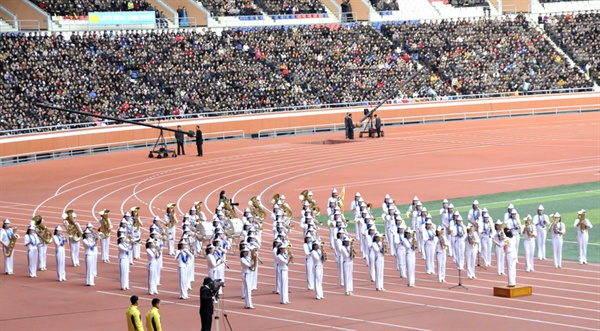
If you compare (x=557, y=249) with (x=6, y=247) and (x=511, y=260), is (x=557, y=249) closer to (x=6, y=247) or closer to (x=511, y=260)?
(x=511, y=260)

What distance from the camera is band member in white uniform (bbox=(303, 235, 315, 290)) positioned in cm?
2050

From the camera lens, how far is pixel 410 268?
69.2 feet

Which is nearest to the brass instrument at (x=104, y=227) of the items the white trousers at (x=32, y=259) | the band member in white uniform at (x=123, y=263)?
the white trousers at (x=32, y=259)

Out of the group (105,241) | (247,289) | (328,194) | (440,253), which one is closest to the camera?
(247,289)

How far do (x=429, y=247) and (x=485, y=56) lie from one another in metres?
42.6

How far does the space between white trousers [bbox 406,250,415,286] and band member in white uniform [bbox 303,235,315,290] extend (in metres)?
1.86

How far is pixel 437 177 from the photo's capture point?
37312mm

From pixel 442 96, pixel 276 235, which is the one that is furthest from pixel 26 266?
pixel 442 96

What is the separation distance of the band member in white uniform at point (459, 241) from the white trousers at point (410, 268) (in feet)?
4.16

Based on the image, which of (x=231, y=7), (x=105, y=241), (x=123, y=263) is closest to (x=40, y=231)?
(x=105, y=241)

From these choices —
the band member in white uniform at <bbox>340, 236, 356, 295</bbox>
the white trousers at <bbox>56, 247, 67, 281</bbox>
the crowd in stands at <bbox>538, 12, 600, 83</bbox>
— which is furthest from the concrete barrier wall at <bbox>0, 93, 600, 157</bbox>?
the band member in white uniform at <bbox>340, 236, 356, 295</bbox>

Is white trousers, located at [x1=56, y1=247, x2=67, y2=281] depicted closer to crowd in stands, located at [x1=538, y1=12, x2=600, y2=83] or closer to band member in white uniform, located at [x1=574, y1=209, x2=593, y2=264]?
band member in white uniform, located at [x1=574, y1=209, x2=593, y2=264]

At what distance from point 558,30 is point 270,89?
21036 mm

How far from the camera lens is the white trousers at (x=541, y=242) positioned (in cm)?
2358
